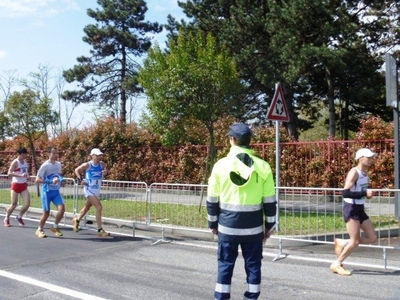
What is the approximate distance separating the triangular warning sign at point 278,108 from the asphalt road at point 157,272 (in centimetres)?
239

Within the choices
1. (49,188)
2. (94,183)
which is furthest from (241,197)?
(49,188)

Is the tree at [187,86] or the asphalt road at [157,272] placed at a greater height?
the tree at [187,86]

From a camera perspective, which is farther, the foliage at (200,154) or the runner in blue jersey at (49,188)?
the foliage at (200,154)

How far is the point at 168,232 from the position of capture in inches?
392

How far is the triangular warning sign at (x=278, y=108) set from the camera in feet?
29.5

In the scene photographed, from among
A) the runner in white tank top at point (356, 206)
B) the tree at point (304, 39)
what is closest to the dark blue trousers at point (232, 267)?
the runner in white tank top at point (356, 206)

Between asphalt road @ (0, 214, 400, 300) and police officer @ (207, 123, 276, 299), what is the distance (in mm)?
1146

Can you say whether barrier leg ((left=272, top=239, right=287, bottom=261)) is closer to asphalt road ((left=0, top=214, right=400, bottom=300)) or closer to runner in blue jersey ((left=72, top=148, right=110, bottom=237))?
asphalt road ((left=0, top=214, right=400, bottom=300))

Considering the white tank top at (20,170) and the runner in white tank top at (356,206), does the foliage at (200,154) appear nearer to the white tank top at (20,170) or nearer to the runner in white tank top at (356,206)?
the white tank top at (20,170)

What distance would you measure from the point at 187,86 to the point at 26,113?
29.6ft

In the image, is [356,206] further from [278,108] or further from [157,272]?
[278,108]

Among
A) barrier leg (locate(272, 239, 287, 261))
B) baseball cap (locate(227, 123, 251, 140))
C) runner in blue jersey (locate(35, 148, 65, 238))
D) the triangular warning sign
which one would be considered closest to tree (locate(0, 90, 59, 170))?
runner in blue jersey (locate(35, 148, 65, 238))

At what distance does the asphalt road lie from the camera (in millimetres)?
5812

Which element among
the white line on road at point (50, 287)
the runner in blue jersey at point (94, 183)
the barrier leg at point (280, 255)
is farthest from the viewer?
the runner in blue jersey at point (94, 183)
